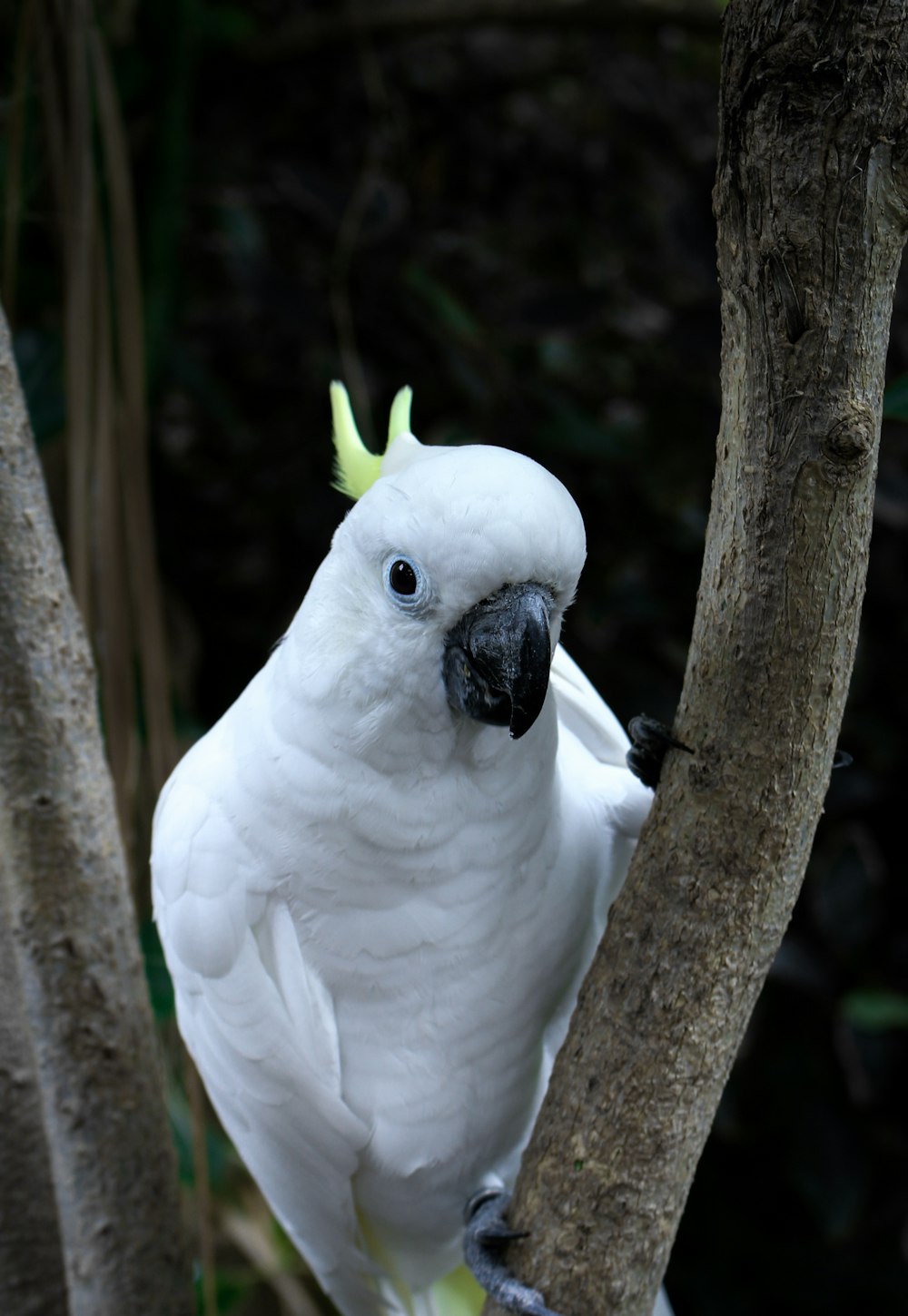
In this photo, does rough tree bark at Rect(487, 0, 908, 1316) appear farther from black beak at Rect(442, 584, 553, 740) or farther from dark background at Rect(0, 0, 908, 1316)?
dark background at Rect(0, 0, 908, 1316)

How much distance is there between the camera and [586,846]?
4.03ft

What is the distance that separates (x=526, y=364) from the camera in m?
2.06

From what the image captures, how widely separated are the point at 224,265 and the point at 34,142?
0.50 meters

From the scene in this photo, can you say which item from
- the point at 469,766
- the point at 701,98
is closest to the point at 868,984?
the point at 469,766

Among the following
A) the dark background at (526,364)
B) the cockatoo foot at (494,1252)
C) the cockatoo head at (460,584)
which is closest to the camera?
the cockatoo head at (460,584)

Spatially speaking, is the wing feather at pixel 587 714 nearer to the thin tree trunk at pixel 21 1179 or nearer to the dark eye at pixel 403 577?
the dark eye at pixel 403 577

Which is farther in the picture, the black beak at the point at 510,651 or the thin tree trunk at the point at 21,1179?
the thin tree trunk at the point at 21,1179

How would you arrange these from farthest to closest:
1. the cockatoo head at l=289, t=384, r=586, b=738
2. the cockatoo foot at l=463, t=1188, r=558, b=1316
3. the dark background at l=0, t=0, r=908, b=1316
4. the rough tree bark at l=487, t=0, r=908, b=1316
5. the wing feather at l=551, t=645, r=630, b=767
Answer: the dark background at l=0, t=0, r=908, b=1316 < the wing feather at l=551, t=645, r=630, b=767 < the cockatoo foot at l=463, t=1188, r=558, b=1316 < the cockatoo head at l=289, t=384, r=586, b=738 < the rough tree bark at l=487, t=0, r=908, b=1316

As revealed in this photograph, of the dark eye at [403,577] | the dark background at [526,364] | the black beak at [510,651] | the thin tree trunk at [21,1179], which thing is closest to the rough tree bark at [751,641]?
the black beak at [510,651]

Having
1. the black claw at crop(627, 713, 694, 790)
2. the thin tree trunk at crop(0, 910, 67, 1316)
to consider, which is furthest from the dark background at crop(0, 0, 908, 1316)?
the black claw at crop(627, 713, 694, 790)

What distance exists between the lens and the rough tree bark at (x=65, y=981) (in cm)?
108

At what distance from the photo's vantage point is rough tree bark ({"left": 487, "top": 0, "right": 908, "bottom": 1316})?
2.40 ft

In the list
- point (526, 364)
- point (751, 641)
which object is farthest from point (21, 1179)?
point (526, 364)

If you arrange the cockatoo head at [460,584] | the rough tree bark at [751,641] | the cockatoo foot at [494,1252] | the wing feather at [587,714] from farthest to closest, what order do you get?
the wing feather at [587,714] < the cockatoo foot at [494,1252] < the cockatoo head at [460,584] < the rough tree bark at [751,641]
